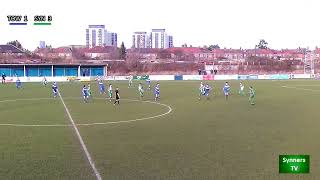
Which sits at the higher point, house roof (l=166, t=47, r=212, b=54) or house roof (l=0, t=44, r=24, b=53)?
house roof (l=166, t=47, r=212, b=54)

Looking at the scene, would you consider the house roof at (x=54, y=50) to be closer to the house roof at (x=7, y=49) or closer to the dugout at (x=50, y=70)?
the house roof at (x=7, y=49)

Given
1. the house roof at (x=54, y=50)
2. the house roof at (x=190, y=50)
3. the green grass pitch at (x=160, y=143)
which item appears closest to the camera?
the green grass pitch at (x=160, y=143)

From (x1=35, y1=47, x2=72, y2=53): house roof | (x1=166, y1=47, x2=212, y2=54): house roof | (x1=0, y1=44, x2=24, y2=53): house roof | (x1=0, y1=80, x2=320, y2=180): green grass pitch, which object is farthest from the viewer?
(x1=166, y1=47, x2=212, y2=54): house roof

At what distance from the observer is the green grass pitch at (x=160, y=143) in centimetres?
→ 1312

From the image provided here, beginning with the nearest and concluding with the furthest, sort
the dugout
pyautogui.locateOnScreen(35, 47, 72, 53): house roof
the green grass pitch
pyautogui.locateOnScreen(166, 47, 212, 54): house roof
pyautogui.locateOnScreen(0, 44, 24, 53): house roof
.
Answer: the green grass pitch → the dugout → pyautogui.locateOnScreen(0, 44, 24, 53): house roof → pyautogui.locateOnScreen(35, 47, 72, 53): house roof → pyautogui.locateOnScreen(166, 47, 212, 54): house roof

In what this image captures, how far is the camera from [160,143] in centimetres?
1773

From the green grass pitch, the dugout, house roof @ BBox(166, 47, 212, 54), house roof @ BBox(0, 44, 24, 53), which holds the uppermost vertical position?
house roof @ BBox(166, 47, 212, 54)

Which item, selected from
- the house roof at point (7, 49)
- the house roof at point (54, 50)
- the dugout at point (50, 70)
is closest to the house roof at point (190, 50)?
the house roof at point (54, 50)

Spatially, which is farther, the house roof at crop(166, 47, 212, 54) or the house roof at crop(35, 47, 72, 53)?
the house roof at crop(166, 47, 212, 54)

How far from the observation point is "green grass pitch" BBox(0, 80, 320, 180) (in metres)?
13.1

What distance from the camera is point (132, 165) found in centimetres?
1394

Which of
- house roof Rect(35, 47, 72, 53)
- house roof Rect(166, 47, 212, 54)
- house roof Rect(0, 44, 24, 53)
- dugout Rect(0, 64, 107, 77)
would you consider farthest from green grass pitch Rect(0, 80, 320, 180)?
house roof Rect(166, 47, 212, 54)

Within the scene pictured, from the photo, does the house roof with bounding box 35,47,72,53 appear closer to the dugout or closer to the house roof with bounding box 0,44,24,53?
the house roof with bounding box 0,44,24,53

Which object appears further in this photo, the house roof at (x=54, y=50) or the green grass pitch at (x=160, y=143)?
the house roof at (x=54, y=50)
